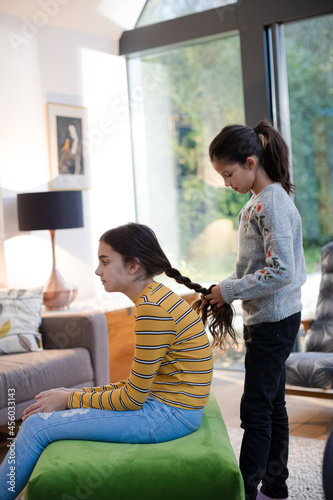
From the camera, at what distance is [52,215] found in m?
3.69

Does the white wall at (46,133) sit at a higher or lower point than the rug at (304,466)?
higher

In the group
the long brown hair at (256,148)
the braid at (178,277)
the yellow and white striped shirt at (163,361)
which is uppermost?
the long brown hair at (256,148)

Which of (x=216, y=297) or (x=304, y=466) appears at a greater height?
(x=216, y=297)

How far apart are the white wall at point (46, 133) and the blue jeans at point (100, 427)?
2.47 meters

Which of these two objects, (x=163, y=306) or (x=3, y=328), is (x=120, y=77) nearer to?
(x=3, y=328)

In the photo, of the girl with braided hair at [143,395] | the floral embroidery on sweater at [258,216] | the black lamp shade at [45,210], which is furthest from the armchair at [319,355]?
the black lamp shade at [45,210]

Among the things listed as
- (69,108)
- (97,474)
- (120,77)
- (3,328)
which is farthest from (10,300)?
(120,77)

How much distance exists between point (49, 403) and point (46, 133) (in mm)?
2896

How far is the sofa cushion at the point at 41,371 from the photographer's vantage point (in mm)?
2766

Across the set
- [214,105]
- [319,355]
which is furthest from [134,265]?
[214,105]

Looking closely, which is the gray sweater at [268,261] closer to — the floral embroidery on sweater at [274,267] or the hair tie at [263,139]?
the floral embroidery on sweater at [274,267]

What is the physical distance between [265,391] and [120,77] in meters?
3.58

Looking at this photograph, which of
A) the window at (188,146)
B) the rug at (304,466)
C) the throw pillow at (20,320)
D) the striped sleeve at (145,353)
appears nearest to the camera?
the striped sleeve at (145,353)

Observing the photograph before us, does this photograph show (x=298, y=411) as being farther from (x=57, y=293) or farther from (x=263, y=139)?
(x=263, y=139)
